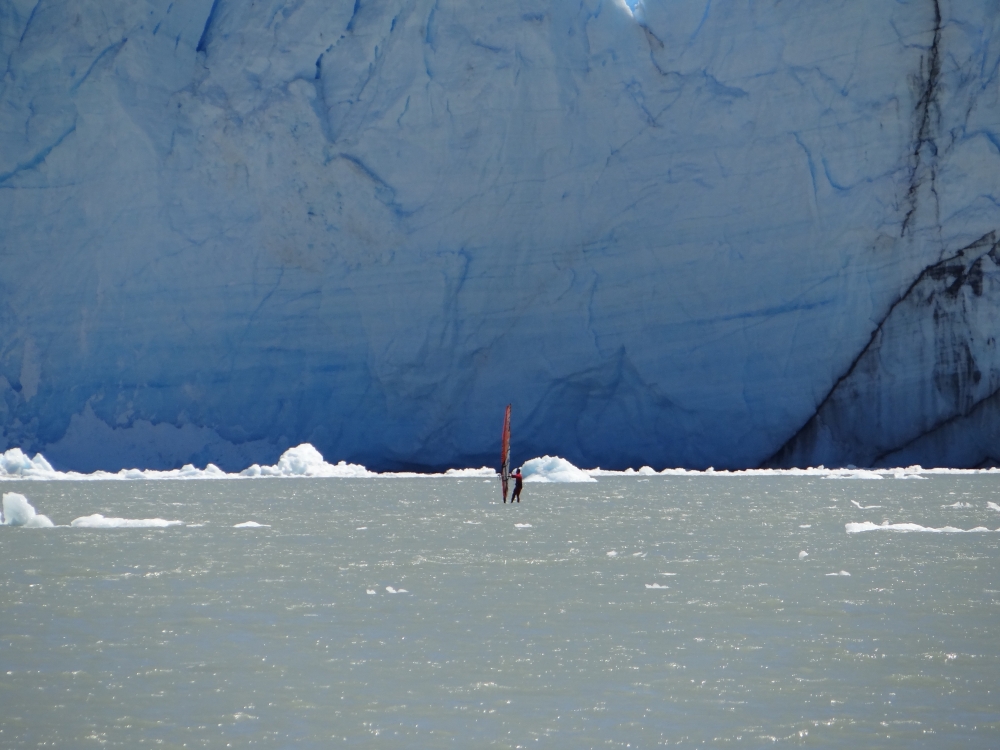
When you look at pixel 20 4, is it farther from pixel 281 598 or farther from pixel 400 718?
pixel 400 718

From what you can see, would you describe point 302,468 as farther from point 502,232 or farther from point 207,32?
point 207,32

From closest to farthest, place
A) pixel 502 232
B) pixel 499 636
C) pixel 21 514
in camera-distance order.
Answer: pixel 499 636 < pixel 21 514 < pixel 502 232

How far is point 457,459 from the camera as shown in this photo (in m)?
18.6

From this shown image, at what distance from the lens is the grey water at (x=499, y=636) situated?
354cm

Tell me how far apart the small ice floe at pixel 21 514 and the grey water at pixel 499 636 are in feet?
1.17

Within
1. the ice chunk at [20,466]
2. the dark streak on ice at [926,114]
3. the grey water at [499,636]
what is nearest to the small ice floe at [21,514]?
the grey water at [499,636]

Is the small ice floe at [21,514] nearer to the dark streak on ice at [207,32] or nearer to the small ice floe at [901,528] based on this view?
the small ice floe at [901,528]

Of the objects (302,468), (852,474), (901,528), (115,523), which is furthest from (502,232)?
(901,528)

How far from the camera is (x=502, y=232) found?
62.6ft

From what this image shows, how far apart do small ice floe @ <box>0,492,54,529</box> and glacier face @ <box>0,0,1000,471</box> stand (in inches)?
364

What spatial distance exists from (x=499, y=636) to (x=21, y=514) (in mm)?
5765

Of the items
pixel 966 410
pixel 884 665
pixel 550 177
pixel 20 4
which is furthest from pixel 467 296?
pixel 884 665

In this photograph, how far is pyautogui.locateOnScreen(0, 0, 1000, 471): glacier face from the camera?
1805 cm

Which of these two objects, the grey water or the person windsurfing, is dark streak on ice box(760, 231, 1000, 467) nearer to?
the person windsurfing
